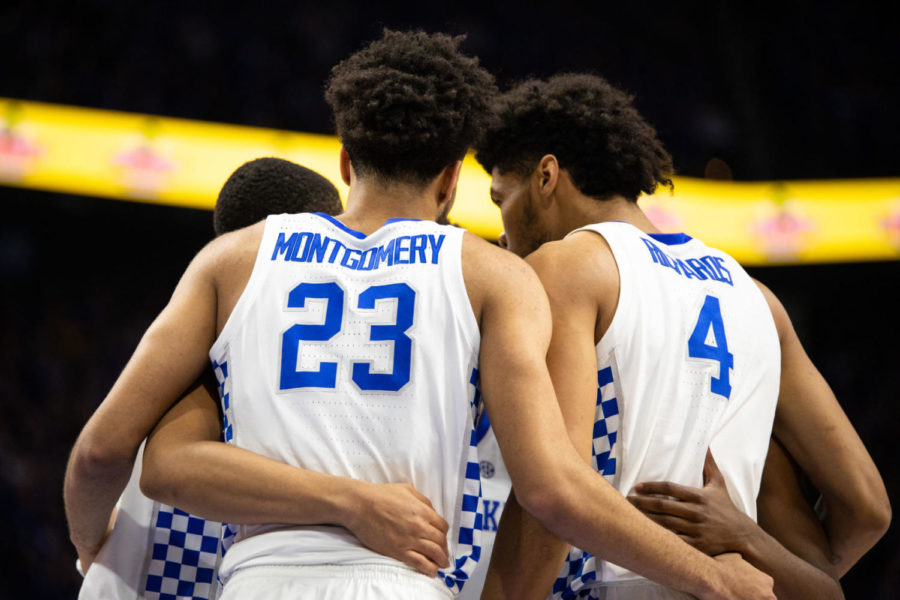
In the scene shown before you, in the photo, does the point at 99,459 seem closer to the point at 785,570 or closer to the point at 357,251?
the point at 357,251

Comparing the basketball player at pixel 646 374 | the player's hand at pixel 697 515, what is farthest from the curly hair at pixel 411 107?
the player's hand at pixel 697 515

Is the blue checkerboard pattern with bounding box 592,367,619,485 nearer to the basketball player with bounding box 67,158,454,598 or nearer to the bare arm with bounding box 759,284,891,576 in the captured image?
the bare arm with bounding box 759,284,891,576

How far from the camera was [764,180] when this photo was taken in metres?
10.4

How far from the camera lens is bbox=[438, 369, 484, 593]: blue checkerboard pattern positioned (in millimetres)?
1756

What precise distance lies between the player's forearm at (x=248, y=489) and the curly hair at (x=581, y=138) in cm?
123

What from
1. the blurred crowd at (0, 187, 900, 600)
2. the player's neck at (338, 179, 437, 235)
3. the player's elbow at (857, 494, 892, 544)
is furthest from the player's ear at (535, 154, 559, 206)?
the blurred crowd at (0, 187, 900, 600)

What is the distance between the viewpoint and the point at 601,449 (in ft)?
6.70

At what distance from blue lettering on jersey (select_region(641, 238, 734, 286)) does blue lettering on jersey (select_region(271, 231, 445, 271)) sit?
605mm

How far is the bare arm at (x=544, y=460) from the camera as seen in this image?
5.38 ft

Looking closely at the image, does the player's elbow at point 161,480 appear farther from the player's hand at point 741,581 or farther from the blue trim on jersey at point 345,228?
the player's hand at point 741,581

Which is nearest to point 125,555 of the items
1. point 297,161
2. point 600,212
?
point 600,212

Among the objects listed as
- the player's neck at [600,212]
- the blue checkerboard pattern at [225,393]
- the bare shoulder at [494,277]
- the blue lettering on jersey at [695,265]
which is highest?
the player's neck at [600,212]

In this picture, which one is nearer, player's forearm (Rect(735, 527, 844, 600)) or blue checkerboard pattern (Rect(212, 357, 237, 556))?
blue checkerboard pattern (Rect(212, 357, 237, 556))

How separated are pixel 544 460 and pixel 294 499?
0.44 meters
